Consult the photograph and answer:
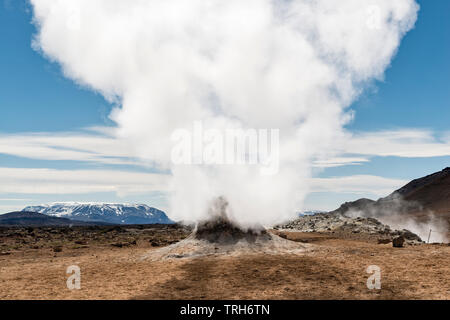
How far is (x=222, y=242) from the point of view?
77.5 feet

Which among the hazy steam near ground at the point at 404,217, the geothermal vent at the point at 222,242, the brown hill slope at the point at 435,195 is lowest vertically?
the hazy steam near ground at the point at 404,217

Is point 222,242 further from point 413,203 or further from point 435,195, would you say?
point 435,195

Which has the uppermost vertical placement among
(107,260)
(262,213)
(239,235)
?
(262,213)

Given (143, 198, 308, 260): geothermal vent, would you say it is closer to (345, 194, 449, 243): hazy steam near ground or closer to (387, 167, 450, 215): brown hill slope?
(345, 194, 449, 243): hazy steam near ground

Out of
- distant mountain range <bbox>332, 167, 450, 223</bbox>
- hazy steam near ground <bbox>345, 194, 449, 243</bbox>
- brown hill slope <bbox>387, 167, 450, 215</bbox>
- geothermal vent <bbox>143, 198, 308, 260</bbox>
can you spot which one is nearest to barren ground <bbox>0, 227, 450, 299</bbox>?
geothermal vent <bbox>143, 198, 308, 260</bbox>

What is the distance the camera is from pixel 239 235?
79.5 feet

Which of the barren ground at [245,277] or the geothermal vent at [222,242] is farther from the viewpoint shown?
the geothermal vent at [222,242]

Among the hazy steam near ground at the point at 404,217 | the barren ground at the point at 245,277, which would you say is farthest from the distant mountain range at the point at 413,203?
the barren ground at the point at 245,277

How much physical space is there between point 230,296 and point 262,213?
12.5 meters

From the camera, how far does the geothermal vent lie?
22.4 meters

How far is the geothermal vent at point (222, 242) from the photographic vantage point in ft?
73.6

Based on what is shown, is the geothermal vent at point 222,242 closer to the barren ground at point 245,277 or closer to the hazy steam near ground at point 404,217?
the barren ground at point 245,277
